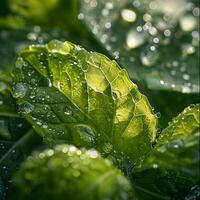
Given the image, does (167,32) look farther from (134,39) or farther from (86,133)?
(86,133)

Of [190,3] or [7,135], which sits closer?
[7,135]

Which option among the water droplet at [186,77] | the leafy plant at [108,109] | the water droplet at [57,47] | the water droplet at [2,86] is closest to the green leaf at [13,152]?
the leafy plant at [108,109]

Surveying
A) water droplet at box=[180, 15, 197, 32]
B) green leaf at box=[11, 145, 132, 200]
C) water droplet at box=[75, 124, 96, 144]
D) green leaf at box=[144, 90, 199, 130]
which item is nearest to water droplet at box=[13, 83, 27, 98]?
water droplet at box=[75, 124, 96, 144]

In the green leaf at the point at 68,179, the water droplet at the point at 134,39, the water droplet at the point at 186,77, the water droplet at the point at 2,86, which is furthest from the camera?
the water droplet at the point at 134,39

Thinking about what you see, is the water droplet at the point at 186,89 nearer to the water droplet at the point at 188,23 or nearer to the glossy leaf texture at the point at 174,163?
the water droplet at the point at 188,23

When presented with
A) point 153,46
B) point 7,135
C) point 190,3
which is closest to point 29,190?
point 7,135

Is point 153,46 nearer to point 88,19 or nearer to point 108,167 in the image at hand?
point 88,19
